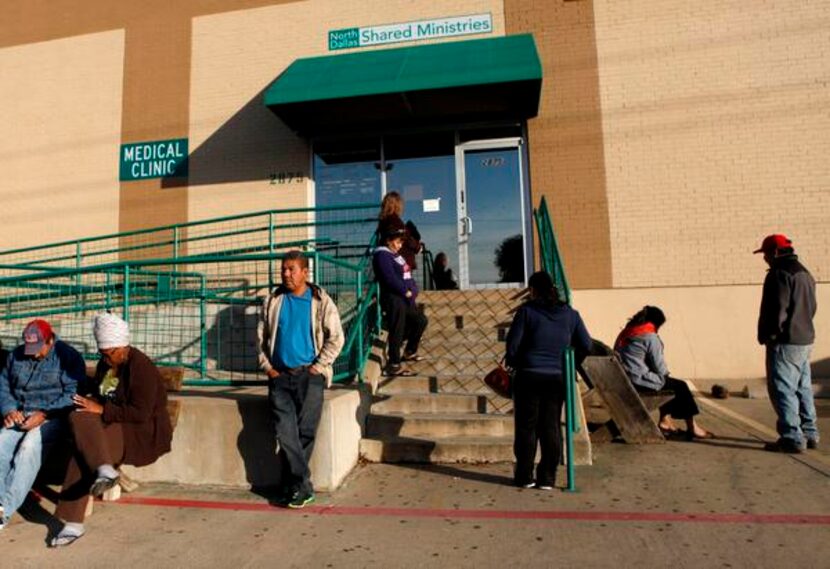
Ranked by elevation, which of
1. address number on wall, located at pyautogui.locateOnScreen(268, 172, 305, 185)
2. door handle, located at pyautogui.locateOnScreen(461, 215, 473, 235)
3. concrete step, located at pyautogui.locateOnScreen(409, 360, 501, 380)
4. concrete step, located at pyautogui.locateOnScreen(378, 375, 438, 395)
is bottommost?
concrete step, located at pyautogui.locateOnScreen(378, 375, 438, 395)

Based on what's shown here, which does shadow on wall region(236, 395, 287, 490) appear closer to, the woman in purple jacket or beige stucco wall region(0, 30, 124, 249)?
the woman in purple jacket

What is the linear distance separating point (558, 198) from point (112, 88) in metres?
8.68

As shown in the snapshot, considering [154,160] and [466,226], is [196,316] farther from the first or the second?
[154,160]

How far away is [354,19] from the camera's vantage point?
32.4ft

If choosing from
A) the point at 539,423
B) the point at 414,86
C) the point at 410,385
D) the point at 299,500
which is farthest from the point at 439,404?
the point at 414,86

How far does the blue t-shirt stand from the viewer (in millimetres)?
3828

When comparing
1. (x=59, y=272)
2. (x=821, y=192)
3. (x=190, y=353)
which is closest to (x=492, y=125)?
(x=821, y=192)

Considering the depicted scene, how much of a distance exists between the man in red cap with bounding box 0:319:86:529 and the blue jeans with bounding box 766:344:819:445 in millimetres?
5504

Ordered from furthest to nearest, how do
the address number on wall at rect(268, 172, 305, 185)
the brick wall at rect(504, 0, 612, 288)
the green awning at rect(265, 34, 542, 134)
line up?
the address number on wall at rect(268, 172, 305, 185) → the brick wall at rect(504, 0, 612, 288) → the green awning at rect(265, 34, 542, 134)

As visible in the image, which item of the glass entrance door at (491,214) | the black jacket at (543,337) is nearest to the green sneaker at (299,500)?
the black jacket at (543,337)

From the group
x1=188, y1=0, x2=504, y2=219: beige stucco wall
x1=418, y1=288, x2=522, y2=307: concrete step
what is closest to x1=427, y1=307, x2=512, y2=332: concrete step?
x1=418, y1=288, x2=522, y2=307: concrete step

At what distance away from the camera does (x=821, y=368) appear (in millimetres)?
8078

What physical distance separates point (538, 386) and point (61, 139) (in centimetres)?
1105

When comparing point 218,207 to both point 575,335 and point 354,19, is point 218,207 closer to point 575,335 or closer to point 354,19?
point 354,19
